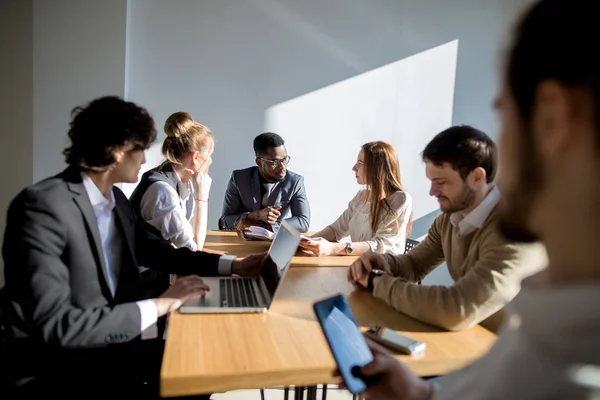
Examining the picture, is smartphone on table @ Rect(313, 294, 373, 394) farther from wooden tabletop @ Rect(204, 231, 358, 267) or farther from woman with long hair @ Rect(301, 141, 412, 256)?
woman with long hair @ Rect(301, 141, 412, 256)

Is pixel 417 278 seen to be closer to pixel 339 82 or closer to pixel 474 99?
pixel 339 82

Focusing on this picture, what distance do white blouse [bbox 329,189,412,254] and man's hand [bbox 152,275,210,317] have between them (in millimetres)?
1108

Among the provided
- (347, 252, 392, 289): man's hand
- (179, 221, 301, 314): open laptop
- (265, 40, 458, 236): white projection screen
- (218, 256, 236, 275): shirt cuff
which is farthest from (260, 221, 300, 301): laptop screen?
(265, 40, 458, 236): white projection screen

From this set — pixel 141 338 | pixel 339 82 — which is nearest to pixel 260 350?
pixel 141 338

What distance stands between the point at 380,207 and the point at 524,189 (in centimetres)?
194

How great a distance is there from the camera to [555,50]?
17.7 inches

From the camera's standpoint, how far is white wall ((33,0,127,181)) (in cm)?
297

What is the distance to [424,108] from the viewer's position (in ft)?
13.4

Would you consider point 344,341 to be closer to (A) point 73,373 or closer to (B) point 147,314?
(B) point 147,314

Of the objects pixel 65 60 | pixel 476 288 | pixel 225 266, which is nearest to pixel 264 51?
pixel 65 60

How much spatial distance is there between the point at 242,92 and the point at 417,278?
2.42m

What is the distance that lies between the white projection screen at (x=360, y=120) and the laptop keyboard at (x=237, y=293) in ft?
7.51

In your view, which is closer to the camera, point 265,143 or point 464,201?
point 464,201

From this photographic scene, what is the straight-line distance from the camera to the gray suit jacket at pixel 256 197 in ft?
10.3
